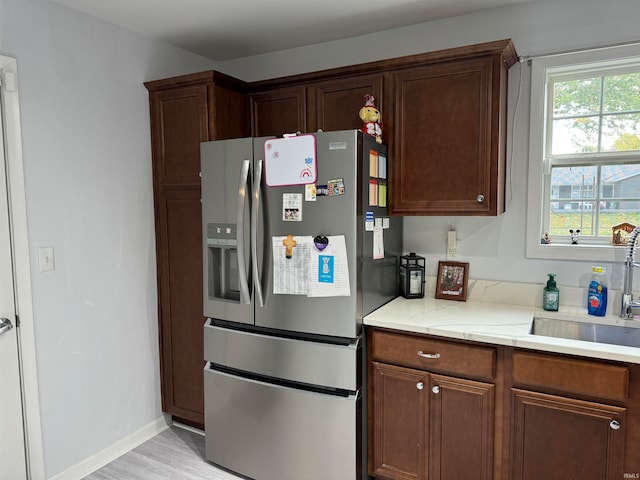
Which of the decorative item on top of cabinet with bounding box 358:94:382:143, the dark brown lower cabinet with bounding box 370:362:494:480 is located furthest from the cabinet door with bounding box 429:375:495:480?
the decorative item on top of cabinet with bounding box 358:94:382:143

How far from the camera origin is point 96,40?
249 centimetres

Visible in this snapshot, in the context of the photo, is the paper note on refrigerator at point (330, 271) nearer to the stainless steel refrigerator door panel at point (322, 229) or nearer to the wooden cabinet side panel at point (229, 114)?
the stainless steel refrigerator door panel at point (322, 229)

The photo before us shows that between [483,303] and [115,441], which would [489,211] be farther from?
[115,441]

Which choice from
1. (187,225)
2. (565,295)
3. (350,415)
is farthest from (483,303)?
(187,225)

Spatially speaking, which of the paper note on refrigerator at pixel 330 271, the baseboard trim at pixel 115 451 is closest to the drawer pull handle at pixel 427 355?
the paper note on refrigerator at pixel 330 271

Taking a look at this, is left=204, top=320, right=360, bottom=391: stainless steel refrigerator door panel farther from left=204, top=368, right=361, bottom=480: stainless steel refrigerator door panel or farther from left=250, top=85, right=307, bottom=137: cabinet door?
left=250, top=85, right=307, bottom=137: cabinet door

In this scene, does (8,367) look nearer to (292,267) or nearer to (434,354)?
(292,267)

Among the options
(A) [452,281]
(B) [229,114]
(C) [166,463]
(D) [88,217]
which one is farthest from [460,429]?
(D) [88,217]

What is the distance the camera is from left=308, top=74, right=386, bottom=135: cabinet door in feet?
7.95

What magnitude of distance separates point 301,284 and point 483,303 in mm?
1054

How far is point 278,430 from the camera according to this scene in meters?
2.28

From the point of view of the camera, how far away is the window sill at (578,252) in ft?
7.34

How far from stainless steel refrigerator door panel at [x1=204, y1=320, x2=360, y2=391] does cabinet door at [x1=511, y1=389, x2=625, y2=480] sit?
0.74 metres

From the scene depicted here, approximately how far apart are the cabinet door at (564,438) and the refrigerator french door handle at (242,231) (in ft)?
4.30
